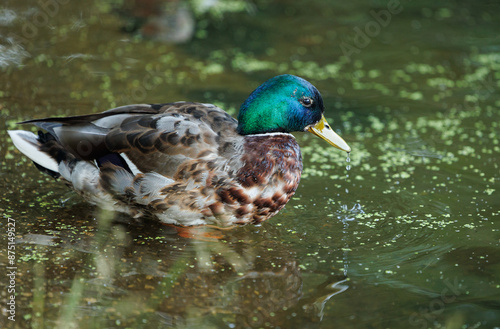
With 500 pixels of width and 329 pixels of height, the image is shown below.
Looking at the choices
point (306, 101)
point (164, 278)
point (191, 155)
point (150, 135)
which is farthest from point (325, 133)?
point (164, 278)

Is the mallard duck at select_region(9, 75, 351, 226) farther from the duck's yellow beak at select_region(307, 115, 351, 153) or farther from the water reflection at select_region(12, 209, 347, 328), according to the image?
the water reflection at select_region(12, 209, 347, 328)

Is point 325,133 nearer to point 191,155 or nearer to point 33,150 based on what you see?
point 191,155

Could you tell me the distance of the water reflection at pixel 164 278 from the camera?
3.50 m

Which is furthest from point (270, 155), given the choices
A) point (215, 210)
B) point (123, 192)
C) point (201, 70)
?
point (201, 70)

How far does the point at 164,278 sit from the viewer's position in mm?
3869

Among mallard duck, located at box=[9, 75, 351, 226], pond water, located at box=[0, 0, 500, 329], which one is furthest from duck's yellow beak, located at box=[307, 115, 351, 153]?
pond water, located at box=[0, 0, 500, 329]

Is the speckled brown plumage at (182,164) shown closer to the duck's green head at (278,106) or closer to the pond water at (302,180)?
the duck's green head at (278,106)

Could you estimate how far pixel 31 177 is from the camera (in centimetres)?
507

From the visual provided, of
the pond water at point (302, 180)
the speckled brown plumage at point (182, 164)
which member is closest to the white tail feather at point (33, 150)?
the speckled brown plumage at point (182, 164)

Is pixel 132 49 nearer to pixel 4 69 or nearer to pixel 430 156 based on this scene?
pixel 4 69

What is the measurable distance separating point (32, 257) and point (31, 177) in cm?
121

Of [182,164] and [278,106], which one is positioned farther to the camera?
[278,106]

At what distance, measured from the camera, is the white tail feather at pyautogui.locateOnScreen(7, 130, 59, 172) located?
4570 mm

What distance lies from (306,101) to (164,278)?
1428 mm
